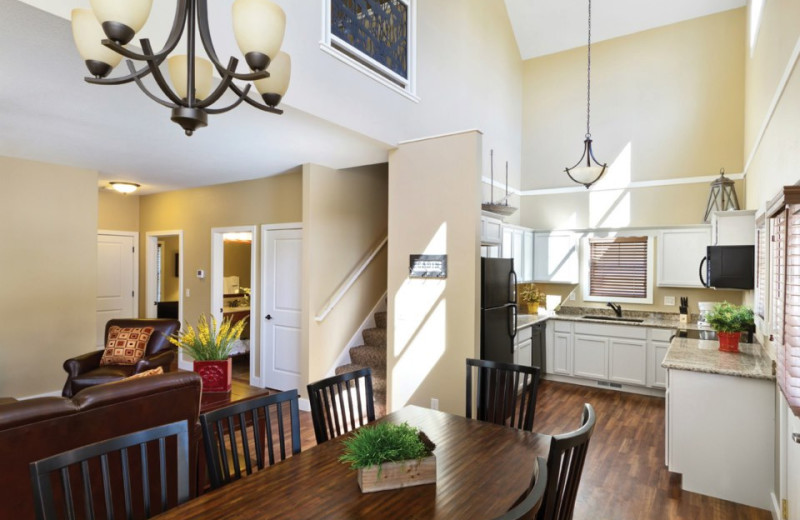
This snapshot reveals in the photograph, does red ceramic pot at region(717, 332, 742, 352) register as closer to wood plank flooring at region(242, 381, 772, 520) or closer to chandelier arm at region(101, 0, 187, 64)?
wood plank flooring at region(242, 381, 772, 520)

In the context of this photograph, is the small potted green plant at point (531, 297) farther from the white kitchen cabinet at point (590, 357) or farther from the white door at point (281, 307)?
the white door at point (281, 307)

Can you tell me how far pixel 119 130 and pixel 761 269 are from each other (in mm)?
5077

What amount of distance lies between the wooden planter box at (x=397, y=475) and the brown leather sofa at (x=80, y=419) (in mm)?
1366

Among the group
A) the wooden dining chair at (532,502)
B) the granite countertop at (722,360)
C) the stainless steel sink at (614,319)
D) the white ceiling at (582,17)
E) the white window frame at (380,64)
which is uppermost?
the white ceiling at (582,17)

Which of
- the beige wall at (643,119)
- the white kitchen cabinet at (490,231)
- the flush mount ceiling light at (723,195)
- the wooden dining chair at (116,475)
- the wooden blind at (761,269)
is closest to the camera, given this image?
the wooden dining chair at (116,475)

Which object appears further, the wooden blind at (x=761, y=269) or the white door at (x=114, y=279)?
the white door at (x=114, y=279)

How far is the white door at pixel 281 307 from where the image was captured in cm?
525

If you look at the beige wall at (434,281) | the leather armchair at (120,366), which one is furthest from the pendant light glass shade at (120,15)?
the leather armchair at (120,366)

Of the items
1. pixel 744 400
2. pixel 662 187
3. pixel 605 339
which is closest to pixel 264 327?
pixel 605 339

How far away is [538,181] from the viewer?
22.2ft

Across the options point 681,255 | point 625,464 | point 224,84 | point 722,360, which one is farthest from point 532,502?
point 681,255

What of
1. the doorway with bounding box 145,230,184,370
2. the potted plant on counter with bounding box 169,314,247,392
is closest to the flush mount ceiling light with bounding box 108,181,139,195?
the doorway with bounding box 145,230,184,370

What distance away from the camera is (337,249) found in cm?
520

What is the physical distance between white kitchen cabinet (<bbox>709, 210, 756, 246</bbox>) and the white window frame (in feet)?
9.92
